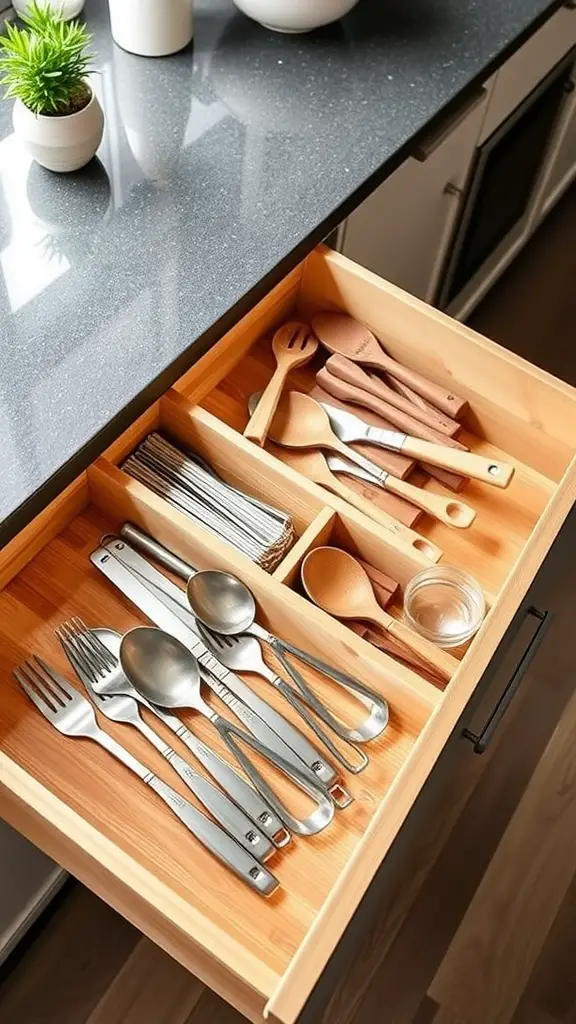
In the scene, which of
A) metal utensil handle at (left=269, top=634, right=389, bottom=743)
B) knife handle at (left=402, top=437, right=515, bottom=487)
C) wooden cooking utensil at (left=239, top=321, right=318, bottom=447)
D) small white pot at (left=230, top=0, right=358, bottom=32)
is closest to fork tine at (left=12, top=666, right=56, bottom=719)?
metal utensil handle at (left=269, top=634, right=389, bottom=743)

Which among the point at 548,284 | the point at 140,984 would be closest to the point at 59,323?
the point at 140,984

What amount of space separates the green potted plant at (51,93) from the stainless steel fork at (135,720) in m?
0.47

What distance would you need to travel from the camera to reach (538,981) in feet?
4.74

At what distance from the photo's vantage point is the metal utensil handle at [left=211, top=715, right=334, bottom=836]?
2.80 feet

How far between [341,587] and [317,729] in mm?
145

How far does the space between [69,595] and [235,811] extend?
26cm

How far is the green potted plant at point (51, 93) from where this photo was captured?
942 millimetres

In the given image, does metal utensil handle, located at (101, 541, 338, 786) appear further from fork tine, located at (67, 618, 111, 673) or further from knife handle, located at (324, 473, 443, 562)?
knife handle, located at (324, 473, 443, 562)

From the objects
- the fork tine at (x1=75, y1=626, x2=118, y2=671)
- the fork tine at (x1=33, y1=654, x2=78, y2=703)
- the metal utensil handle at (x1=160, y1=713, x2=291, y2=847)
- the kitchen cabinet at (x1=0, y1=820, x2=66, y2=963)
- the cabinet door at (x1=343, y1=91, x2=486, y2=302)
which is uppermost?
the cabinet door at (x1=343, y1=91, x2=486, y2=302)

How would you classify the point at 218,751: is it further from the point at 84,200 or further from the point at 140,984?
the point at 140,984

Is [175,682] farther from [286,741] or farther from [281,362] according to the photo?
[281,362]

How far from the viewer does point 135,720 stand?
889 millimetres

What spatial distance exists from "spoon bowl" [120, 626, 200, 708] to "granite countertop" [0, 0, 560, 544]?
0.15 meters

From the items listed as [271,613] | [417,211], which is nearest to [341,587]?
[271,613]
